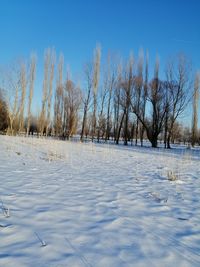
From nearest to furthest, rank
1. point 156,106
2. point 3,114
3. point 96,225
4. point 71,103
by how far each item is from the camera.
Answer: point 96,225
point 156,106
point 71,103
point 3,114

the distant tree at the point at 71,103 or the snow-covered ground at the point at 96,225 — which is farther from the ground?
the distant tree at the point at 71,103

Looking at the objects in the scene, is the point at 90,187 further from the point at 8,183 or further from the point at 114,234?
the point at 114,234

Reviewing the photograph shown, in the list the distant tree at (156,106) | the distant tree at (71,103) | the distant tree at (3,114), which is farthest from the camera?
the distant tree at (3,114)

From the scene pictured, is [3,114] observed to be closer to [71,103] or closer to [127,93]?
[71,103]

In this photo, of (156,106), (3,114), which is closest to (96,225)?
(156,106)

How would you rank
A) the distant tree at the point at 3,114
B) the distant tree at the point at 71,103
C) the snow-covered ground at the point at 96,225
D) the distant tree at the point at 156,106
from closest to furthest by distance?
the snow-covered ground at the point at 96,225, the distant tree at the point at 156,106, the distant tree at the point at 71,103, the distant tree at the point at 3,114

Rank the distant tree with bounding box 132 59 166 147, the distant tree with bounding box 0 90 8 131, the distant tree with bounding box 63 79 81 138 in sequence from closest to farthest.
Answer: the distant tree with bounding box 132 59 166 147, the distant tree with bounding box 63 79 81 138, the distant tree with bounding box 0 90 8 131

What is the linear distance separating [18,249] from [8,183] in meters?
2.51

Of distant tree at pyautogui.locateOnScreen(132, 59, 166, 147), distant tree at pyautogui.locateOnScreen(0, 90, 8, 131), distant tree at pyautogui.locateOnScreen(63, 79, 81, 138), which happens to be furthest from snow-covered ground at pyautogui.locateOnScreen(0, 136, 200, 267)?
distant tree at pyautogui.locateOnScreen(0, 90, 8, 131)

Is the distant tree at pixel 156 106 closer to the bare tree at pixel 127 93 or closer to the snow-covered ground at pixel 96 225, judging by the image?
the bare tree at pixel 127 93

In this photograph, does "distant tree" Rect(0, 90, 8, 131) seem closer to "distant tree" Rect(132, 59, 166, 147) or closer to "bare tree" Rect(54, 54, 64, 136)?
"bare tree" Rect(54, 54, 64, 136)

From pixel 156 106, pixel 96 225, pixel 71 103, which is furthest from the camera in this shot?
pixel 71 103

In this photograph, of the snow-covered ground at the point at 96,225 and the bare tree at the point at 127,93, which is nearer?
the snow-covered ground at the point at 96,225

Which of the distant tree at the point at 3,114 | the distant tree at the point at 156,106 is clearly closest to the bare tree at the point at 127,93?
the distant tree at the point at 156,106
